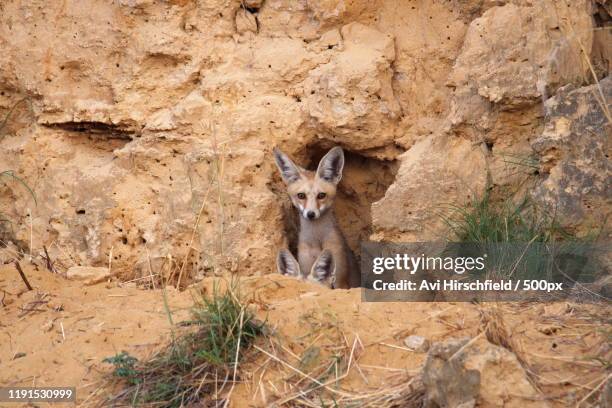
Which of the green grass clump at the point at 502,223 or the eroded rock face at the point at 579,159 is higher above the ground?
the eroded rock face at the point at 579,159

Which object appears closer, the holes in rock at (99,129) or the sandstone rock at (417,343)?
the sandstone rock at (417,343)

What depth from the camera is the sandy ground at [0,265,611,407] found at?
4.41 meters

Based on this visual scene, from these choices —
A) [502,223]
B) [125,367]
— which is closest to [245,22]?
[502,223]

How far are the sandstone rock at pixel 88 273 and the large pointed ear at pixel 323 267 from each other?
178 cm

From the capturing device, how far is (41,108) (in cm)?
729

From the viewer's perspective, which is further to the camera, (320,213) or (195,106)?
(320,213)

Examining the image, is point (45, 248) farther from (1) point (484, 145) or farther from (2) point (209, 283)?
(1) point (484, 145)

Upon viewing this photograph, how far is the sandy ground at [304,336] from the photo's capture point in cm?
441

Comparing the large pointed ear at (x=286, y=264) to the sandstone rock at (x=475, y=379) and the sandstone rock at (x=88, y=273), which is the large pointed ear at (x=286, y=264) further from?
the sandstone rock at (x=475, y=379)

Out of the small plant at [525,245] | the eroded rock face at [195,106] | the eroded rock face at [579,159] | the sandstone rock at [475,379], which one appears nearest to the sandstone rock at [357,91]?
the eroded rock face at [195,106]

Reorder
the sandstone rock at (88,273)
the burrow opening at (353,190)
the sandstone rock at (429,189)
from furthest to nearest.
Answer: the burrow opening at (353,190), the sandstone rock at (88,273), the sandstone rock at (429,189)

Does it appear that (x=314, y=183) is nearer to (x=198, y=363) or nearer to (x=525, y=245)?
(x=525, y=245)

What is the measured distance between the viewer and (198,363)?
4.61 m

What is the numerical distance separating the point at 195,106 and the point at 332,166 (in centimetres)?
133
